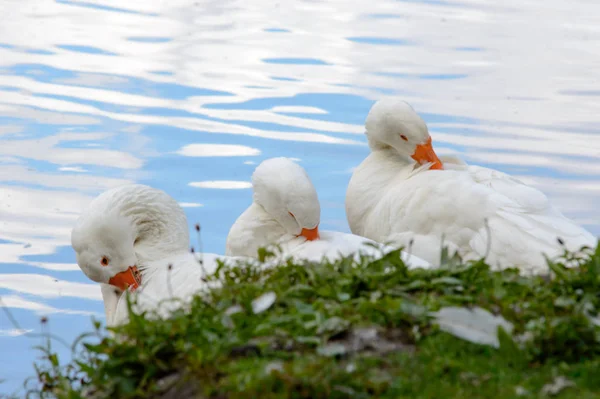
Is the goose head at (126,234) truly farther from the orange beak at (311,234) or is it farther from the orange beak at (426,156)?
the orange beak at (426,156)

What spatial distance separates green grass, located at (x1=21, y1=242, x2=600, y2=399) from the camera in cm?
359

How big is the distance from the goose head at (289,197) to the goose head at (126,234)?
0.76 m

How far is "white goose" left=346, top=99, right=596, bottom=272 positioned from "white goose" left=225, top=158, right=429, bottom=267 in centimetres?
63

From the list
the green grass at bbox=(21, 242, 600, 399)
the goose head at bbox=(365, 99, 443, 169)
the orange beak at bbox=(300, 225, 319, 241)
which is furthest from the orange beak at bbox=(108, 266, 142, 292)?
the green grass at bbox=(21, 242, 600, 399)

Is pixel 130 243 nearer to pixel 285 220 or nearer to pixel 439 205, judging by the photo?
pixel 285 220

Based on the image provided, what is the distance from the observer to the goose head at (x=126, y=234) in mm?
7578

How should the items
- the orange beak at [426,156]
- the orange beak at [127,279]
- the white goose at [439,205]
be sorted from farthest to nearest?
the orange beak at [426,156]
the orange beak at [127,279]
the white goose at [439,205]

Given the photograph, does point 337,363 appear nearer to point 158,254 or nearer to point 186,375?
point 186,375

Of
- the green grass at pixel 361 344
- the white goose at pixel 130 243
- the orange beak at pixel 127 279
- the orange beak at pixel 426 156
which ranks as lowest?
the orange beak at pixel 127 279

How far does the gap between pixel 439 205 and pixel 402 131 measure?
1346mm

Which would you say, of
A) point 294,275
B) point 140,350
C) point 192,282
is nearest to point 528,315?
point 294,275

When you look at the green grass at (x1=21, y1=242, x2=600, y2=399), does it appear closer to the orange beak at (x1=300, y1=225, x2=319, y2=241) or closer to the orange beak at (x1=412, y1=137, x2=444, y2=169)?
the orange beak at (x1=300, y1=225, x2=319, y2=241)

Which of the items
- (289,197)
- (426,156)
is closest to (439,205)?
(426,156)

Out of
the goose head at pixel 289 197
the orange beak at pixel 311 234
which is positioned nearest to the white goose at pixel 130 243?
the goose head at pixel 289 197
